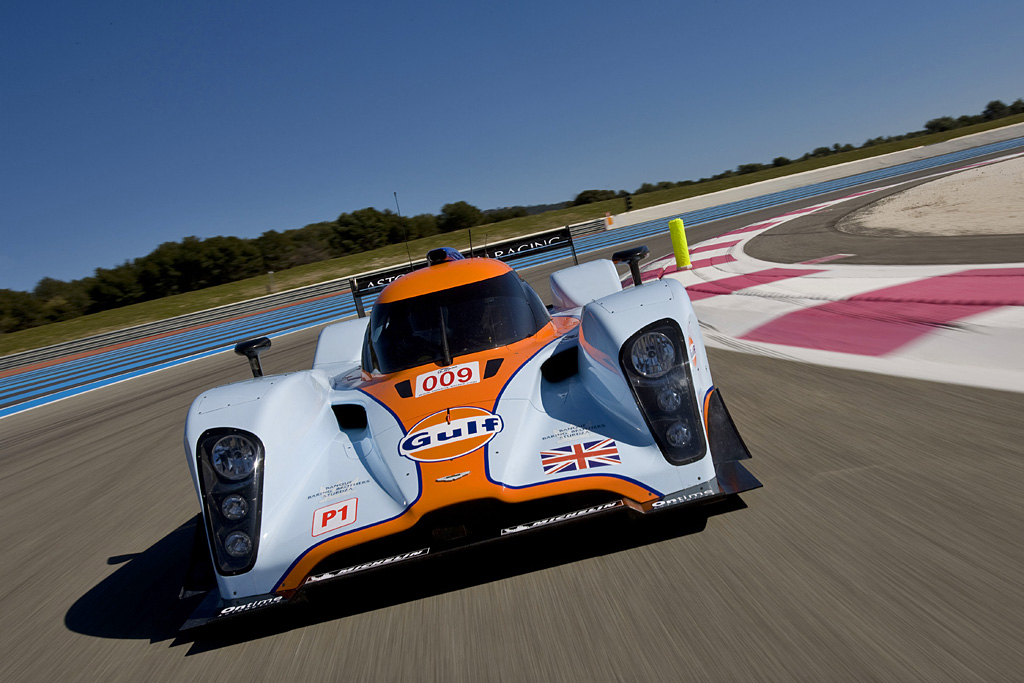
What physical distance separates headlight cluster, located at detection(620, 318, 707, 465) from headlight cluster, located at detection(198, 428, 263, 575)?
1538 millimetres

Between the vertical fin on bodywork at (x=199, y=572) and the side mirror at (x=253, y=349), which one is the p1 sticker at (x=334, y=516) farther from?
the side mirror at (x=253, y=349)

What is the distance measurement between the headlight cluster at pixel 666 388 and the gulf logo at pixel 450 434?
0.59m

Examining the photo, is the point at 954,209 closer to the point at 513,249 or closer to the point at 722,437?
the point at 513,249

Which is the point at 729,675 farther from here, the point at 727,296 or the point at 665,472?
the point at 727,296

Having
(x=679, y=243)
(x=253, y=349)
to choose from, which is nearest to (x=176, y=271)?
(x=679, y=243)

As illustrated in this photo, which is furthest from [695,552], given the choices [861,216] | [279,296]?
[279,296]

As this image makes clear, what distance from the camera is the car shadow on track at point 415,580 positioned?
239 centimetres

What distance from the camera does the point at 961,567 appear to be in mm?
2041

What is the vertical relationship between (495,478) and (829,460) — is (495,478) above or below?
above

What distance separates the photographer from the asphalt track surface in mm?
1839

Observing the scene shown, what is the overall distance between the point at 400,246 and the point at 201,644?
2774cm

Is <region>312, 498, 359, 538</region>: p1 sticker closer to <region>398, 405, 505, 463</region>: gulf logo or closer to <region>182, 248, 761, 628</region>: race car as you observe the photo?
<region>182, 248, 761, 628</region>: race car

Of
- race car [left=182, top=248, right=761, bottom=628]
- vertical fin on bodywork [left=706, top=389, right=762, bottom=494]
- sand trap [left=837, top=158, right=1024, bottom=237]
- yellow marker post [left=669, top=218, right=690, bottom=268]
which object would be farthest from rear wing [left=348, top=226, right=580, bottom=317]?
sand trap [left=837, top=158, right=1024, bottom=237]

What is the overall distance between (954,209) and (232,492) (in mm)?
12003
